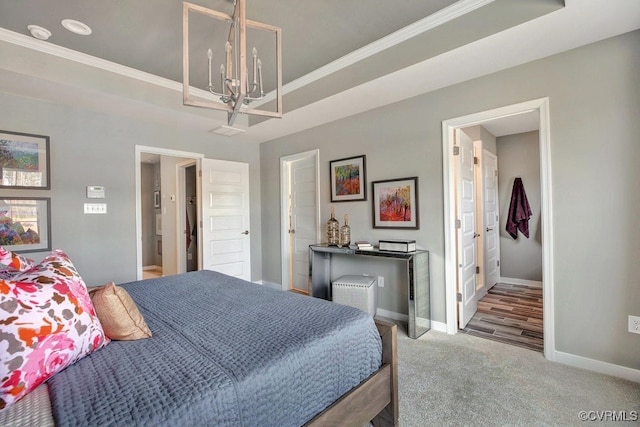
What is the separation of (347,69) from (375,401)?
2705mm

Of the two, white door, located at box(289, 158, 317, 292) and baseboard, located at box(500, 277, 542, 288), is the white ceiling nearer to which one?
white door, located at box(289, 158, 317, 292)

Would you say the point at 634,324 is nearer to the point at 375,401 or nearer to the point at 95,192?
the point at 375,401

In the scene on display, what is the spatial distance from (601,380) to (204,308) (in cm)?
268

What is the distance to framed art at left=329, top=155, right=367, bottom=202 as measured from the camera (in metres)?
3.51

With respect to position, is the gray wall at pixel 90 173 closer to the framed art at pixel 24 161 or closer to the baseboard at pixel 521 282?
the framed art at pixel 24 161

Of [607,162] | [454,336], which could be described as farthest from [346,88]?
[454,336]

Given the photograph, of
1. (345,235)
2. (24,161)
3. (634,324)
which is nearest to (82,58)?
(24,161)

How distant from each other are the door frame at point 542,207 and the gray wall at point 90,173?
3.40 meters

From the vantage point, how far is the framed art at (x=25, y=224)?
277 centimetres

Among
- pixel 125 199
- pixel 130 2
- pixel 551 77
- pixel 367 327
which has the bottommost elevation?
pixel 367 327

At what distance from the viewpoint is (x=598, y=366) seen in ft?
6.94

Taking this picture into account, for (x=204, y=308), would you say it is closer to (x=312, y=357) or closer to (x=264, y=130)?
(x=312, y=357)

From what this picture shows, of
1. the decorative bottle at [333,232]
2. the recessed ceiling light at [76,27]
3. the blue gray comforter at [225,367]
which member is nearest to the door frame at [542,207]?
the decorative bottle at [333,232]

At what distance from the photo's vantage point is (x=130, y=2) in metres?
2.06
